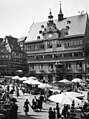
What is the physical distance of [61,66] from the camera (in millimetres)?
57844

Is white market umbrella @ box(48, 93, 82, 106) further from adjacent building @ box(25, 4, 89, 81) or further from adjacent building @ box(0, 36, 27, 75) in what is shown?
adjacent building @ box(0, 36, 27, 75)

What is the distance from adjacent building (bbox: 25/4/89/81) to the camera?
2165 inches

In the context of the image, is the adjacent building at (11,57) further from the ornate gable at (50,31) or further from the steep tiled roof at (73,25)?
the ornate gable at (50,31)

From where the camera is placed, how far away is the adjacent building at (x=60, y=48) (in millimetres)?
54994

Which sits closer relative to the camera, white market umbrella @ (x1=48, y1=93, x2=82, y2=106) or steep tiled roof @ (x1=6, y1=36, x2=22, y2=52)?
white market umbrella @ (x1=48, y1=93, x2=82, y2=106)

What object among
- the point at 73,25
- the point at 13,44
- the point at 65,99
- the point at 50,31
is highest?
the point at 73,25

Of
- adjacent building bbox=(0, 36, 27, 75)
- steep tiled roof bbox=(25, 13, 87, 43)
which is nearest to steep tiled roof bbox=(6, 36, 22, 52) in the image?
adjacent building bbox=(0, 36, 27, 75)

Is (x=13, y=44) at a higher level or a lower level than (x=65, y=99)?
higher

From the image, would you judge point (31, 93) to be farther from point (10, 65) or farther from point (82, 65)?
point (10, 65)

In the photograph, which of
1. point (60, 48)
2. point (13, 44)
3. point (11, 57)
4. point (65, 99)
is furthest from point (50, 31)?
point (65, 99)

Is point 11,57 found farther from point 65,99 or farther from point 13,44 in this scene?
point 65,99

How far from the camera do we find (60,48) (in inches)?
2330

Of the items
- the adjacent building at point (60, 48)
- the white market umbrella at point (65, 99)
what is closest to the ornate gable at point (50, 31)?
the adjacent building at point (60, 48)

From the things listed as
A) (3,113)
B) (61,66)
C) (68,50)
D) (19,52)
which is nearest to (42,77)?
(61,66)
